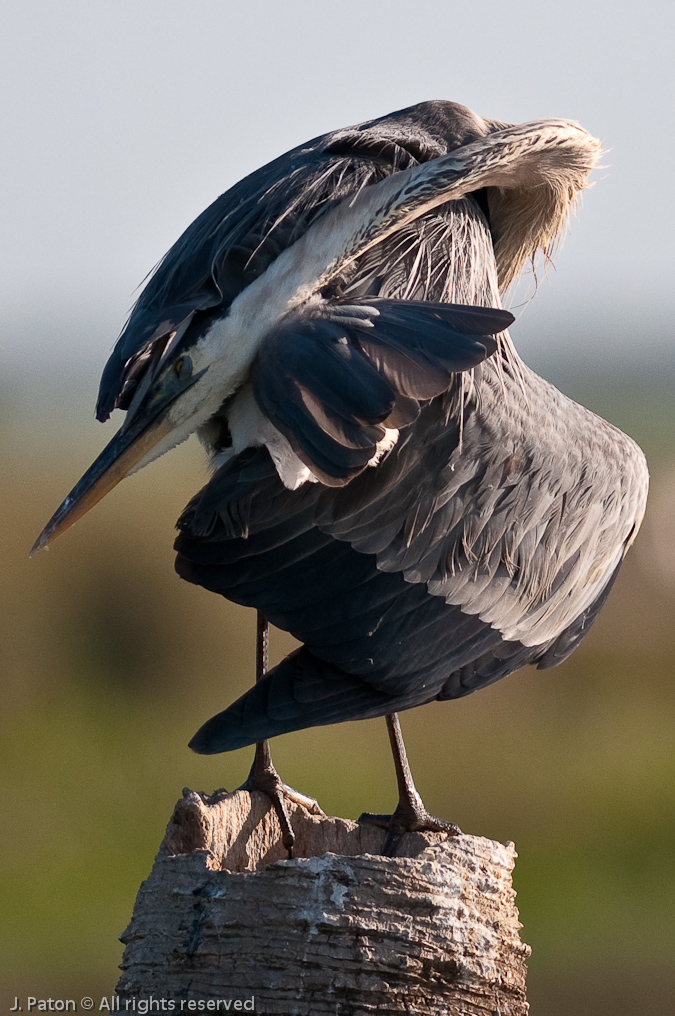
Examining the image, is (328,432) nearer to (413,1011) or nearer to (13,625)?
A: (413,1011)

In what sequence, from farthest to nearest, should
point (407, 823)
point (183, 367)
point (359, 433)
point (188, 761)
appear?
point (188, 761)
point (407, 823)
point (183, 367)
point (359, 433)

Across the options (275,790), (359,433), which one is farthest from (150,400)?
(275,790)

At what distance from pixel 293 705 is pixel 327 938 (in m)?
0.62

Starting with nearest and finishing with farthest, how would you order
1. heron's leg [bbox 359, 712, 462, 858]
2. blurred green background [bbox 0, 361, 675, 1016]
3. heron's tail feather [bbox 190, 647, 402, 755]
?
heron's tail feather [bbox 190, 647, 402, 755] < heron's leg [bbox 359, 712, 462, 858] < blurred green background [bbox 0, 361, 675, 1016]

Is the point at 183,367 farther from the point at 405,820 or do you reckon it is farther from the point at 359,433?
the point at 405,820

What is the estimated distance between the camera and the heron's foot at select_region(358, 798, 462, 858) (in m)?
4.24

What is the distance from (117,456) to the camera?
11.9ft

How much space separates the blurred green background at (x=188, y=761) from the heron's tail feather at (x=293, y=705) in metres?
7.81

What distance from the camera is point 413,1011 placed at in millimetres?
3316

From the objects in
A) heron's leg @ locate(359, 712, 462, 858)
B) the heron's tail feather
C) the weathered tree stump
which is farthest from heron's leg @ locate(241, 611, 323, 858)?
the weathered tree stump

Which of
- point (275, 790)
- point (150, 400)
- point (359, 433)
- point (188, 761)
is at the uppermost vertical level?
point (188, 761)

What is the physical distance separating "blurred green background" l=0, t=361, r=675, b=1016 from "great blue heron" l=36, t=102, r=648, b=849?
7.54 meters

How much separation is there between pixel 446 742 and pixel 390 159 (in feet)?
36.6

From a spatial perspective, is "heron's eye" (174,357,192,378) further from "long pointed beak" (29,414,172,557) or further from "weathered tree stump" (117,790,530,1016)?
"weathered tree stump" (117,790,530,1016)
